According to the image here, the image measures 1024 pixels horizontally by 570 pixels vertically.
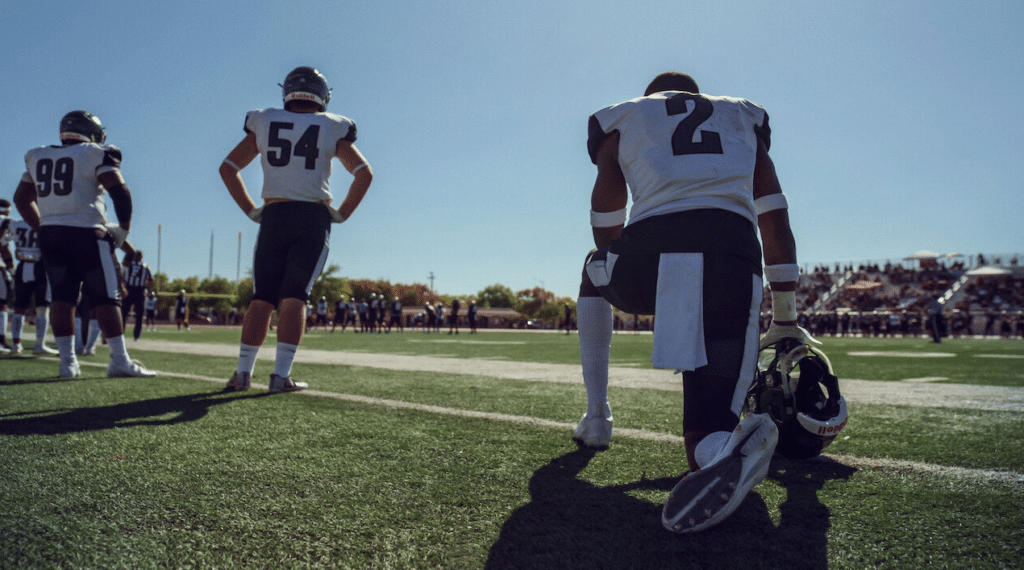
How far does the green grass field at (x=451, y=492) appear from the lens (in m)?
1.34

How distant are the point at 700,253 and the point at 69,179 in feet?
16.4

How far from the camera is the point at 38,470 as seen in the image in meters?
1.92

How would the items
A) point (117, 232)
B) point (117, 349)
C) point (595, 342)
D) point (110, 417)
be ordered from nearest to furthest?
point (595, 342)
point (110, 417)
point (117, 349)
point (117, 232)

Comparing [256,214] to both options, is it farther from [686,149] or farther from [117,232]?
[686,149]

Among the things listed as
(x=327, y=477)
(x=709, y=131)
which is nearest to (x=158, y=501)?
(x=327, y=477)

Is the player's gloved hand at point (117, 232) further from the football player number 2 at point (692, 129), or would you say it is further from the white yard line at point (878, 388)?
the football player number 2 at point (692, 129)

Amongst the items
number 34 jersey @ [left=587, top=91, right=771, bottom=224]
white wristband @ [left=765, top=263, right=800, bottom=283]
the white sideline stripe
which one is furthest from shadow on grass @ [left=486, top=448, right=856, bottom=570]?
number 34 jersey @ [left=587, top=91, right=771, bottom=224]

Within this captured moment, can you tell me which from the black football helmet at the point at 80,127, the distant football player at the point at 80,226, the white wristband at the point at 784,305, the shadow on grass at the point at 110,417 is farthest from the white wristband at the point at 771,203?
the black football helmet at the point at 80,127

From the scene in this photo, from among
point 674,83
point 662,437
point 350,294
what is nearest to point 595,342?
point 662,437

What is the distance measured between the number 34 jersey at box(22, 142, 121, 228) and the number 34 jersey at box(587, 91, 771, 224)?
4446 millimetres

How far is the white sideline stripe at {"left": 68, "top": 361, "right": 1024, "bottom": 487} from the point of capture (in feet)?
6.77

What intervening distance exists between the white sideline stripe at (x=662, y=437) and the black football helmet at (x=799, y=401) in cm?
22

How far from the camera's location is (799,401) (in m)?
2.24

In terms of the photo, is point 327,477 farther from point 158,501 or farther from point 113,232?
point 113,232
